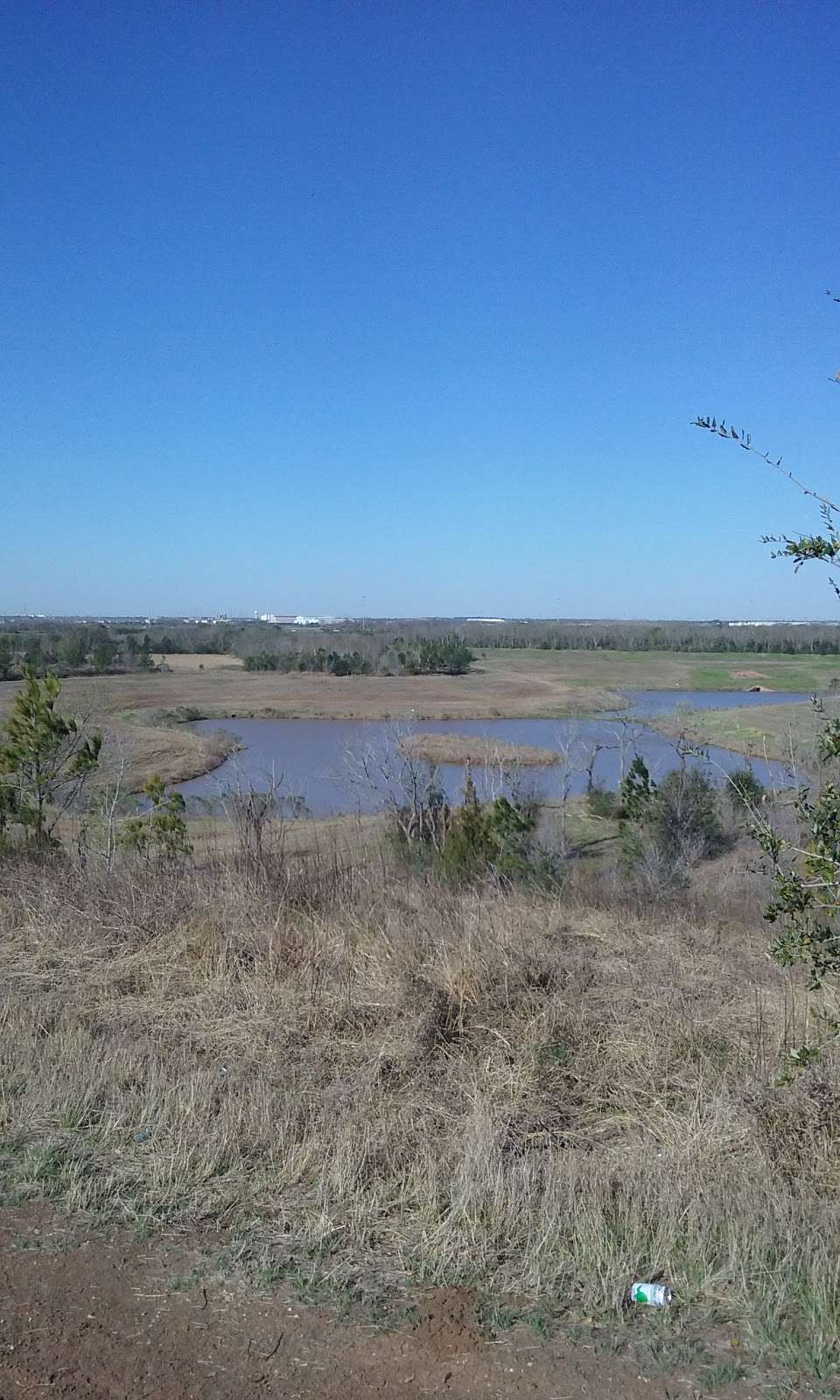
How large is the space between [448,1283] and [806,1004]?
3117 mm

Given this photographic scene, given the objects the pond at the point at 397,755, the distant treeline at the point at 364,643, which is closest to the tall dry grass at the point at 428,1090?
the pond at the point at 397,755

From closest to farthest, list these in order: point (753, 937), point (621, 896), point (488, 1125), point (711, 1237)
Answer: point (711, 1237), point (488, 1125), point (753, 937), point (621, 896)

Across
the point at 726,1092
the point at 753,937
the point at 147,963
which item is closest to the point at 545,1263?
the point at 726,1092

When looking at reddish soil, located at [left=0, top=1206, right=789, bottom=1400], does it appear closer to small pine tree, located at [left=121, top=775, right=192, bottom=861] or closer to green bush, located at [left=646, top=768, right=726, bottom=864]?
small pine tree, located at [left=121, top=775, right=192, bottom=861]

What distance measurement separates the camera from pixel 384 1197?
12.5ft

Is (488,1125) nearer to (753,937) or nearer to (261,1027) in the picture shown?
(261,1027)

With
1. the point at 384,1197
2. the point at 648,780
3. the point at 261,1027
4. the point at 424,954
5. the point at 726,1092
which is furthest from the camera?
the point at 648,780

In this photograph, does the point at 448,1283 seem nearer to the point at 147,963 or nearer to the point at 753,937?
the point at 147,963

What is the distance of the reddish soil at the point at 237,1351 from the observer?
9.22ft

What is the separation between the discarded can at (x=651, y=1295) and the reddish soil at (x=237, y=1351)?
30cm

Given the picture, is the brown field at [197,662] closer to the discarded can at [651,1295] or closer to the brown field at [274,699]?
the brown field at [274,699]

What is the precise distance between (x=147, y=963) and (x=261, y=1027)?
123cm

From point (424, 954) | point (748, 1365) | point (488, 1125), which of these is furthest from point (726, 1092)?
point (424, 954)

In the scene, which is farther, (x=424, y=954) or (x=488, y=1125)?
(x=424, y=954)
